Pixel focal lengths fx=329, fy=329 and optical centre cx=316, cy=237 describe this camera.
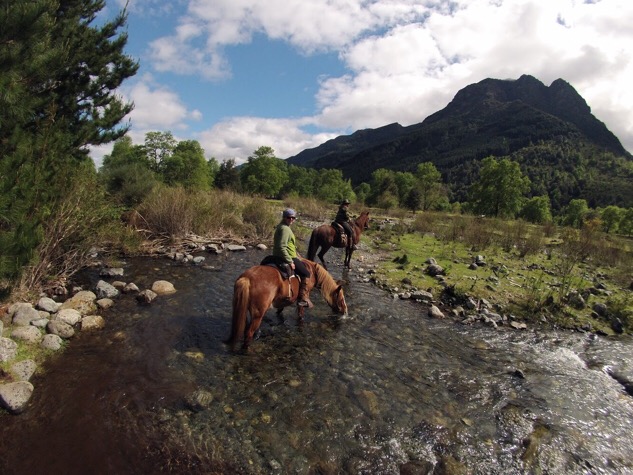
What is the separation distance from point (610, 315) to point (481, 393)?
8460mm

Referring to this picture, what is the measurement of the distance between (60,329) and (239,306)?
4.05m

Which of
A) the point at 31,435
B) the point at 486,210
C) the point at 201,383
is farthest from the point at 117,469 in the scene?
the point at 486,210

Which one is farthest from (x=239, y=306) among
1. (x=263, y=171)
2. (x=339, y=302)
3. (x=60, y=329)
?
(x=263, y=171)

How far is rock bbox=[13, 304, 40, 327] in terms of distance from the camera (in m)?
7.23

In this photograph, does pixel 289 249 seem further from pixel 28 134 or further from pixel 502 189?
pixel 502 189

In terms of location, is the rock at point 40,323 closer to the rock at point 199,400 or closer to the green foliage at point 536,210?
the rock at point 199,400

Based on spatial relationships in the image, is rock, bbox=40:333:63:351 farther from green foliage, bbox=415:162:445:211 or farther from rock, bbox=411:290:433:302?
green foliage, bbox=415:162:445:211

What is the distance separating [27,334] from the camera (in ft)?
22.3

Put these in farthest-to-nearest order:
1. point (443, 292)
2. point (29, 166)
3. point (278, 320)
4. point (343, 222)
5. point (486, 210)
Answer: point (486, 210), point (343, 222), point (443, 292), point (278, 320), point (29, 166)

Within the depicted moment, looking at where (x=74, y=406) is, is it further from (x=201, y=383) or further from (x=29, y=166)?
(x=29, y=166)

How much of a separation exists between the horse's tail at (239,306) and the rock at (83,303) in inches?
168

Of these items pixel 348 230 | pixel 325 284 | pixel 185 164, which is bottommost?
pixel 325 284

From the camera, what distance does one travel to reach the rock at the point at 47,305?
8148 mm

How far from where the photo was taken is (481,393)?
670 cm
